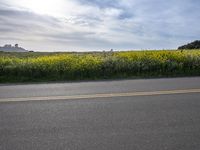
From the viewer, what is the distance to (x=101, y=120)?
258 inches

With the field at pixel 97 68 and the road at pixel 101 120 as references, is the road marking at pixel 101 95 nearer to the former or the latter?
the road at pixel 101 120

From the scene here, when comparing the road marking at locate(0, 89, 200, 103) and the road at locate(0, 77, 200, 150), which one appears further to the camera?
the road marking at locate(0, 89, 200, 103)

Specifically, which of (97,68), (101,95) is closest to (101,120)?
(101,95)

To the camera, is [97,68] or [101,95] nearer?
[101,95]

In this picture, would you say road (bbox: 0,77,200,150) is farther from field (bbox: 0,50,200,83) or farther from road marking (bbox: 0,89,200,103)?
field (bbox: 0,50,200,83)

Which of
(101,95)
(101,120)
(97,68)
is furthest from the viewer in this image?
(97,68)

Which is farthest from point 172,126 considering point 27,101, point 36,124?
point 27,101

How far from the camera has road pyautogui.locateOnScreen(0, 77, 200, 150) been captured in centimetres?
541

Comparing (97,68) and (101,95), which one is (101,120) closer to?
(101,95)

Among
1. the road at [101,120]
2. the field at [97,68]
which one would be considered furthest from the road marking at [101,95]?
the field at [97,68]

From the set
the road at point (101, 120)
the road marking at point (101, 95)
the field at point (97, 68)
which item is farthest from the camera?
the field at point (97, 68)

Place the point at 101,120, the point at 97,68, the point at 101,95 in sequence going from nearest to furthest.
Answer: the point at 101,120
the point at 101,95
the point at 97,68

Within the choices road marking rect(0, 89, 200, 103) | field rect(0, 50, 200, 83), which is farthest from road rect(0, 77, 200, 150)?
field rect(0, 50, 200, 83)

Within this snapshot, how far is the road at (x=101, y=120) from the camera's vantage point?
5.41m
